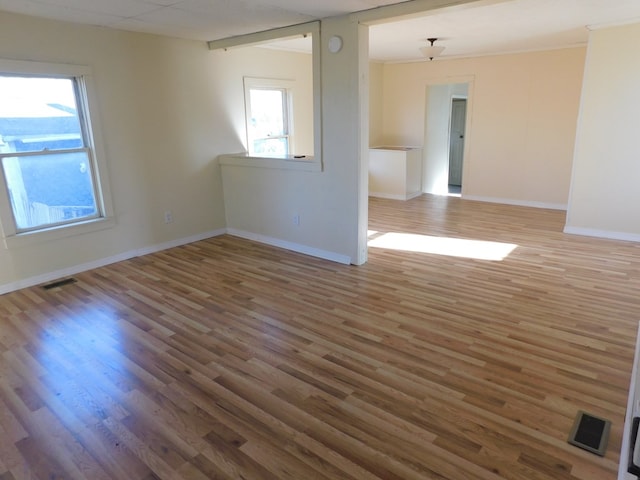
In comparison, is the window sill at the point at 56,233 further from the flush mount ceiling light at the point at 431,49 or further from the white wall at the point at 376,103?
the white wall at the point at 376,103

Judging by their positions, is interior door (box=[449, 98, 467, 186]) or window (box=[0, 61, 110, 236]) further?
interior door (box=[449, 98, 467, 186])

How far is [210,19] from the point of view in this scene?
380 cm

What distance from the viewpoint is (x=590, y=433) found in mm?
1973

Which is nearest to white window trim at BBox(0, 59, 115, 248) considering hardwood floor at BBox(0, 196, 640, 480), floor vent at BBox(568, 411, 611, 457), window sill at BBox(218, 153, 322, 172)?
hardwood floor at BBox(0, 196, 640, 480)

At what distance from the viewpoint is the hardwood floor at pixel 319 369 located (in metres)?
1.88

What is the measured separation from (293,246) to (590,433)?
3.42 metres

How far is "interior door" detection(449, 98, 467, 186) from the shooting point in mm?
8672

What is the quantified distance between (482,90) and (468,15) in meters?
3.21

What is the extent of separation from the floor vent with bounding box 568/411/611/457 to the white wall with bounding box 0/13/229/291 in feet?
14.4

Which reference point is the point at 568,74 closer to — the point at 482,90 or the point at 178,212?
the point at 482,90

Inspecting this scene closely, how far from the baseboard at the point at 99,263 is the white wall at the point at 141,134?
0.06 ft

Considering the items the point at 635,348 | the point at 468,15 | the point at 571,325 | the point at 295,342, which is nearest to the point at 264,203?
the point at 295,342

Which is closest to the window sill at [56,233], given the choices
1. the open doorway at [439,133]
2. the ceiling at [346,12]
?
the ceiling at [346,12]

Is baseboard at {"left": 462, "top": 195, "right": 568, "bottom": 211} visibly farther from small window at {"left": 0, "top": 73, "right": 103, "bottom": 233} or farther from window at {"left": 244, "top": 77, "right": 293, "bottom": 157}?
small window at {"left": 0, "top": 73, "right": 103, "bottom": 233}
